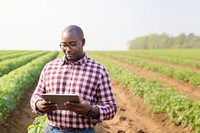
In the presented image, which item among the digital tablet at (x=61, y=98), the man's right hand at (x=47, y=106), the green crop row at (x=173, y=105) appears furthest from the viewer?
the green crop row at (x=173, y=105)

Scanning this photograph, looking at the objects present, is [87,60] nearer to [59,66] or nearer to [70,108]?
[59,66]

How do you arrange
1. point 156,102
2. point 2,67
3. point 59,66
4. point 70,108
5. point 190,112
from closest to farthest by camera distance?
point 70,108 → point 59,66 → point 190,112 → point 156,102 → point 2,67

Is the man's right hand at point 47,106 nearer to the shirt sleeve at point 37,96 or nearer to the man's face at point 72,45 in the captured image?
the shirt sleeve at point 37,96

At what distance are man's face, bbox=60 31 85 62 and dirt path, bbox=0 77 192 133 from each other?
4.68 m

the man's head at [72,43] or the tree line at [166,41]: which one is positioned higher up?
the man's head at [72,43]

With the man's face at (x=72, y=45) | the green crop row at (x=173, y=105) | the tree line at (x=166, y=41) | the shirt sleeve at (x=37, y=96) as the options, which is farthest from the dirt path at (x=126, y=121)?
the tree line at (x=166, y=41)

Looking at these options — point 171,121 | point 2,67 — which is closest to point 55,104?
point 171,121

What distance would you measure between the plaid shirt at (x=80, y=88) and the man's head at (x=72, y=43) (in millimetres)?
69

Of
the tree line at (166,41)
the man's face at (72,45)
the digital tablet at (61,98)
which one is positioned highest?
the man's face at (72,45)

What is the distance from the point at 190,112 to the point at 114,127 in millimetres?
1985

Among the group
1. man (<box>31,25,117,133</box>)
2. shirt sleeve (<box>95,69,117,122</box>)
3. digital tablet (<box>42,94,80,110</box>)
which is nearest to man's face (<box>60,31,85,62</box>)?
man (<box>31,25,117,133</box>)

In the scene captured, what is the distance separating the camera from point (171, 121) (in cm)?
830

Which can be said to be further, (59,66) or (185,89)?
(185,89)

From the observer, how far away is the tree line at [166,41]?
363ft
